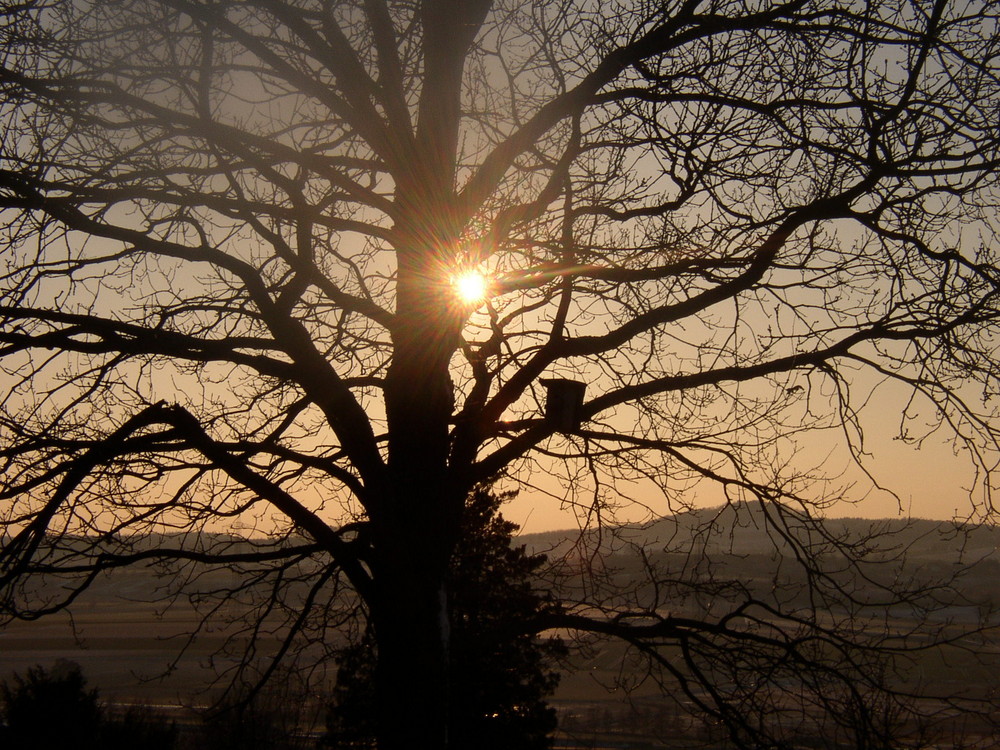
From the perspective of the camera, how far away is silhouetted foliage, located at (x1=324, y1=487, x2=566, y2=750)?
19.5 feet

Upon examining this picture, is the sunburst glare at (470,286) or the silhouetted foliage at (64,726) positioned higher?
the sunburst glare at (470,286)

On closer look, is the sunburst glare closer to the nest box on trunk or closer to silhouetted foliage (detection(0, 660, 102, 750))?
the nest box on trunk

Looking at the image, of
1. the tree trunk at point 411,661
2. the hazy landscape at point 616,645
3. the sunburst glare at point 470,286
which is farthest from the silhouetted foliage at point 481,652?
the sunburst glare at point 470,286

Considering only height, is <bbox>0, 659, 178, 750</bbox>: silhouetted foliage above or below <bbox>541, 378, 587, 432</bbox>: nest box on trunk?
below

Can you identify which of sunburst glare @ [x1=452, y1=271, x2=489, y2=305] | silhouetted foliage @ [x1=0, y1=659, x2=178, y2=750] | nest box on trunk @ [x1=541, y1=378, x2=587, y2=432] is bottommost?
silhouetted foliage @ [x1=0, y1=659, x2=178, y2=750]

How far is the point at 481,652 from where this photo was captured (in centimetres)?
668

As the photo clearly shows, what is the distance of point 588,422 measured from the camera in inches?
226

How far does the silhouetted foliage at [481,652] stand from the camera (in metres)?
5.95

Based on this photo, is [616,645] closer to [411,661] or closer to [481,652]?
[481,652]

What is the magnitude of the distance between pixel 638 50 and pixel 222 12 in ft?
9.19

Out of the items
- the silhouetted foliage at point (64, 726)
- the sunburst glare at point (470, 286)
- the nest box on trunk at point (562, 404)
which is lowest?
the silhouetted foliage at point (64, 726)

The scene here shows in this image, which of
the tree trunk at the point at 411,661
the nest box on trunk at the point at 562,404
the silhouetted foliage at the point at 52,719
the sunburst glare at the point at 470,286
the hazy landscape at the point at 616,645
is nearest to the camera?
the tree trunk at the point at 411,661

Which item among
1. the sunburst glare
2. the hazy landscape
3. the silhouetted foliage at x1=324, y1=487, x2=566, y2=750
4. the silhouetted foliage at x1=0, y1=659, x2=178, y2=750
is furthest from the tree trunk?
the silhouetted foliage at x1=0, y1=659, x2=178, y2=750

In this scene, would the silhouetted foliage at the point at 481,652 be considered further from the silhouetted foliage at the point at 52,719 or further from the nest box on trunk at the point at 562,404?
the silhouetted foliage at the point at 52,719
